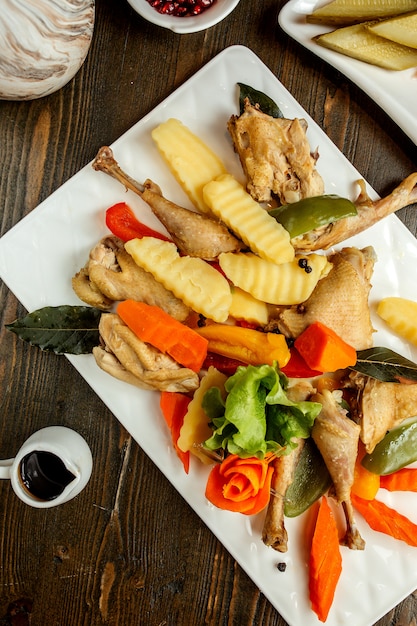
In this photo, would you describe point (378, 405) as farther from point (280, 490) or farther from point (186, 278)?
point (186, 278)

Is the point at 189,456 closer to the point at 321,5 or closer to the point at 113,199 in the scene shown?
the point at 113,199

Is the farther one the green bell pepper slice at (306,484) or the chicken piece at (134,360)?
the green bell pepper slice at (306,484)

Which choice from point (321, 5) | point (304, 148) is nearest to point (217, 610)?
point (304, 148)

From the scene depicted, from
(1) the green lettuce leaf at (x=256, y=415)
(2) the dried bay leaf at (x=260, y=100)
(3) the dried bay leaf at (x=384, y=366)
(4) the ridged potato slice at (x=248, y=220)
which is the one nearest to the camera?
(1) the green lettuce leaf at (x=256, y=415)

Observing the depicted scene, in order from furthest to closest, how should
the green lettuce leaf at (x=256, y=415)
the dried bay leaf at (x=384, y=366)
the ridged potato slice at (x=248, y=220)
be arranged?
the dried bay leaf at (x=384, y=366), the ridged potato slice at (x=248, y=220), the green lettuce leaf at (x=256, y=415)

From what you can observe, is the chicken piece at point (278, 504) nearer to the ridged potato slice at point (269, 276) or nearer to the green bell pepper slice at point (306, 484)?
the green bell pepper slice at point (306, 484)

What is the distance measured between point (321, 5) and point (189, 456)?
1.97 meters

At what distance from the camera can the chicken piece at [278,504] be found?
8.45 ft

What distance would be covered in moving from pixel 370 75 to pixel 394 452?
160cm

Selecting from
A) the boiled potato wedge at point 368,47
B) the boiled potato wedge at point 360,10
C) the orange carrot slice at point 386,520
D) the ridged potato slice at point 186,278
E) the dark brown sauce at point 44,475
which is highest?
the boiled potato wedge at point 360,10

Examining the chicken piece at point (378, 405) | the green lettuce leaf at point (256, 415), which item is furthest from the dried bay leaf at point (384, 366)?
the green lettuce leaf at point (256, 415)

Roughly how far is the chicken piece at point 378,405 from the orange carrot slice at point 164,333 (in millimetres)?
662

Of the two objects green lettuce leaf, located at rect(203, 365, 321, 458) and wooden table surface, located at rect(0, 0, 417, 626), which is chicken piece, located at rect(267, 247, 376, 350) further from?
wooden table surface, located at rect(0, 0, 417, 626)

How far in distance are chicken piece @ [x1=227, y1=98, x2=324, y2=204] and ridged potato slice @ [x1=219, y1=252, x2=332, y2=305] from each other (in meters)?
0.26
